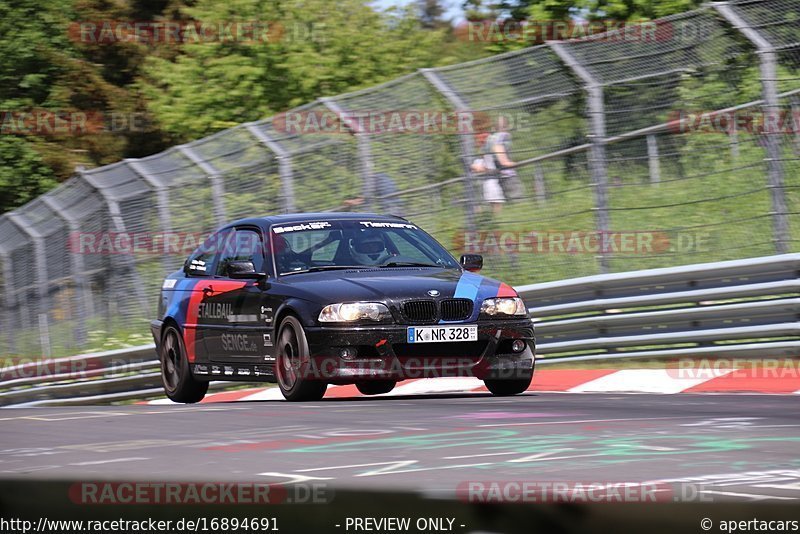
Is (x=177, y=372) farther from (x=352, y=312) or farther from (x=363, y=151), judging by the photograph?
(x=363, y=151)

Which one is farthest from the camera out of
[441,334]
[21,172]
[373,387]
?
[21,172]

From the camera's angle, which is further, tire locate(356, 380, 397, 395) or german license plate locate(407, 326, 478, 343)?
tire locate(356, 380, 397, 395)

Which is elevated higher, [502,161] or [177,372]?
[502,161]

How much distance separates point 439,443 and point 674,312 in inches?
230

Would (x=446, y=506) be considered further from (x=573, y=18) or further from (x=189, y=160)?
(x=573, y=18)

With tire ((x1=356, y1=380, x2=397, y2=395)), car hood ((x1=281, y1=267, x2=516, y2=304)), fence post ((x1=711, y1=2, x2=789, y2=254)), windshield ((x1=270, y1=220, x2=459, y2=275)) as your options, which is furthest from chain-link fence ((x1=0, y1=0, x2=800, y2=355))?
car hood ((x1=281, y1=267, x2=516, y2=304))

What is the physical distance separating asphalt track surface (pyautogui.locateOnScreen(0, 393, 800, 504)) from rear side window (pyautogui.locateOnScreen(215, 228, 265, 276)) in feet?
5.54

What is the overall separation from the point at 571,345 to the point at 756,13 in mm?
3137

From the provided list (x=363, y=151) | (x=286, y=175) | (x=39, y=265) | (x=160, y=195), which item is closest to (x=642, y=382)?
(x=363, y=151)

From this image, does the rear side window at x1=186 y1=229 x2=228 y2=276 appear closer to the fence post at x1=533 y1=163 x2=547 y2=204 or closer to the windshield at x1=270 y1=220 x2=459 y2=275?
the windshield at x1=270 y1=220 x2=459 y2=275

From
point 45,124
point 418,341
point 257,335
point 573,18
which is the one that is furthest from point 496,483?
point 45,124

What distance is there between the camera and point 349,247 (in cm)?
1073

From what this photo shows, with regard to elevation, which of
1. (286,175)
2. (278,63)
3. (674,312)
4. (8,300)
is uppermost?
(278,63)

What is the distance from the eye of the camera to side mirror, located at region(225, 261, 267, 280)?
34.1 feet
